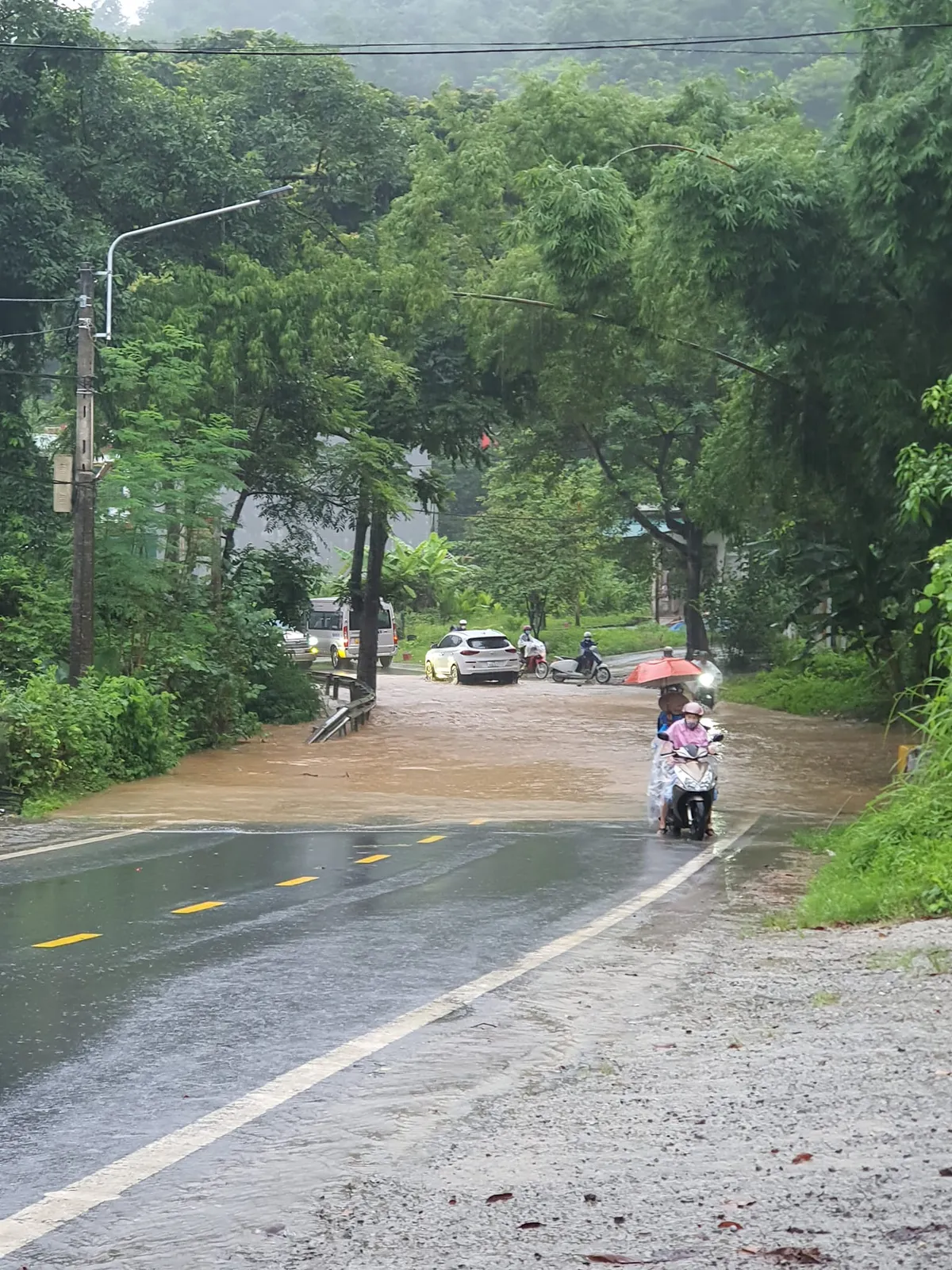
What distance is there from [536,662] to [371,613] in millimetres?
16018

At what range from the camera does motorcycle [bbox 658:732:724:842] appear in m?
16.1

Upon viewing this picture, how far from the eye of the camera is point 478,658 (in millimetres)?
47875

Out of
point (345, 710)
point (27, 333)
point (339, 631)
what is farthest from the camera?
point (339, 631)

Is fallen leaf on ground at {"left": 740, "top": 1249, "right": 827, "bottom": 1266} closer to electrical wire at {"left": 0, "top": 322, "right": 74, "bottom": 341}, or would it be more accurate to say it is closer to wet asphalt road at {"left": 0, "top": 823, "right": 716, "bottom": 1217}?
wet asphalt road at {"left": 0, "top": 823, "right": 716, "bottom": 1217}

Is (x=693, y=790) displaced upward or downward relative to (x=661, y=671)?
downward

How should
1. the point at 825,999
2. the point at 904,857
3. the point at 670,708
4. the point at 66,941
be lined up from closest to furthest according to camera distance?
the point at 825,999 < the point at 66,941 < the point at 904,857 < the point at 670,708

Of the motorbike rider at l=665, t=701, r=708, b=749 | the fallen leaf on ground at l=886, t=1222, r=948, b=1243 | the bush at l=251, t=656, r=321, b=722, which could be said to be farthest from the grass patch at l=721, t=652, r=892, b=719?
the fallen leaf on ground at l=886, t=1222, r=948, b=1243

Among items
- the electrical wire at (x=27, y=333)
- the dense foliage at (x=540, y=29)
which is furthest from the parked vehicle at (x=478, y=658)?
the electrical wire at (x=27, y=333)

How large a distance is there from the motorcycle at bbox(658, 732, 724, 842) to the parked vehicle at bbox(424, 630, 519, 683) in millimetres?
31229

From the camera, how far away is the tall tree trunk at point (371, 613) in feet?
119

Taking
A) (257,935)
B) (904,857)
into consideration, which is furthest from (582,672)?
(257,935)

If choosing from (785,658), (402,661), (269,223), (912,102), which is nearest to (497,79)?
(402,661)

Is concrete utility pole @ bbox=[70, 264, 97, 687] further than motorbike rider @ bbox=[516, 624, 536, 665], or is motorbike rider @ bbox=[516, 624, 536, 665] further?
motorbike rider @ bbox=[516, 624, 536, 665]

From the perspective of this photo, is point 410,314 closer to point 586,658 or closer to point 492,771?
point 492,771
